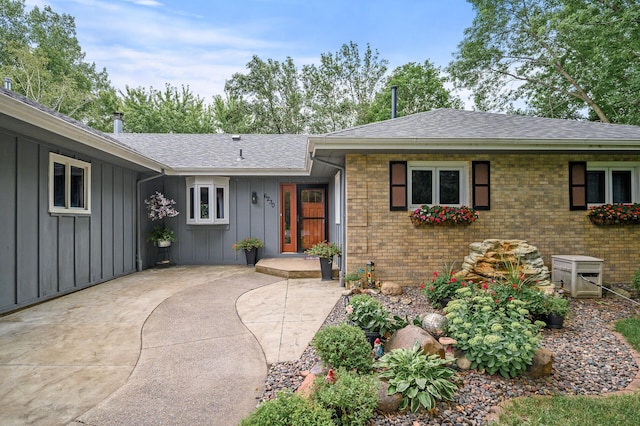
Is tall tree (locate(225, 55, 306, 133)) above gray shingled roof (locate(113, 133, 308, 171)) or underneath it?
above

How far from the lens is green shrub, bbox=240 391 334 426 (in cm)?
161

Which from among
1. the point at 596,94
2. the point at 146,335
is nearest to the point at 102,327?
the point at 146,335

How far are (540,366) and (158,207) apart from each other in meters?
7.73

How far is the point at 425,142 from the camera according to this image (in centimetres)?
509

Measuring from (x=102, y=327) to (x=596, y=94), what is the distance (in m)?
16.6

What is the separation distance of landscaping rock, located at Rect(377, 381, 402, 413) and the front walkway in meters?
0.87

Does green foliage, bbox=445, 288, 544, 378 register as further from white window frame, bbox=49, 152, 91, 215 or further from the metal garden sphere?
white window frame, bbox=49, 152, 91, 215

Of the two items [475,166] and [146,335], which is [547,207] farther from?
[146,335]

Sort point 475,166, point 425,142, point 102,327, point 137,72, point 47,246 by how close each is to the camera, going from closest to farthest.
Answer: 1. point 102,327
2. point 47,246
3. point 425,142
4. point 475,166
5. point 137,72

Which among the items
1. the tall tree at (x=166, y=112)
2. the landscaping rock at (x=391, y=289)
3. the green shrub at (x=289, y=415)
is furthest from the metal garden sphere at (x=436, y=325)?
the tall tree at (x=166, y=112)

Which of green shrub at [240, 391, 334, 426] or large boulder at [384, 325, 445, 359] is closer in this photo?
green shrub at [240, 391, 334, 426]

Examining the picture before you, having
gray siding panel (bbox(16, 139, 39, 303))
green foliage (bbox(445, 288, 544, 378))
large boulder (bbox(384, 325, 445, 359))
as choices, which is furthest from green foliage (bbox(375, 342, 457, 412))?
gray siding panel (bbox(16, 139, 39, 303))

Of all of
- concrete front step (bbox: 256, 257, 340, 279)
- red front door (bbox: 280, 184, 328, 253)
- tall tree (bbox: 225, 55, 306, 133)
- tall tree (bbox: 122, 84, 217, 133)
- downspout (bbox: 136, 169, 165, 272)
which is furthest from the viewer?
tall tree (bbox: 225, 55, 306, 133)

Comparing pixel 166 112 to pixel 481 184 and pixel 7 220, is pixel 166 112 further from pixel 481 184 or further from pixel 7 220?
pixel 481 184
